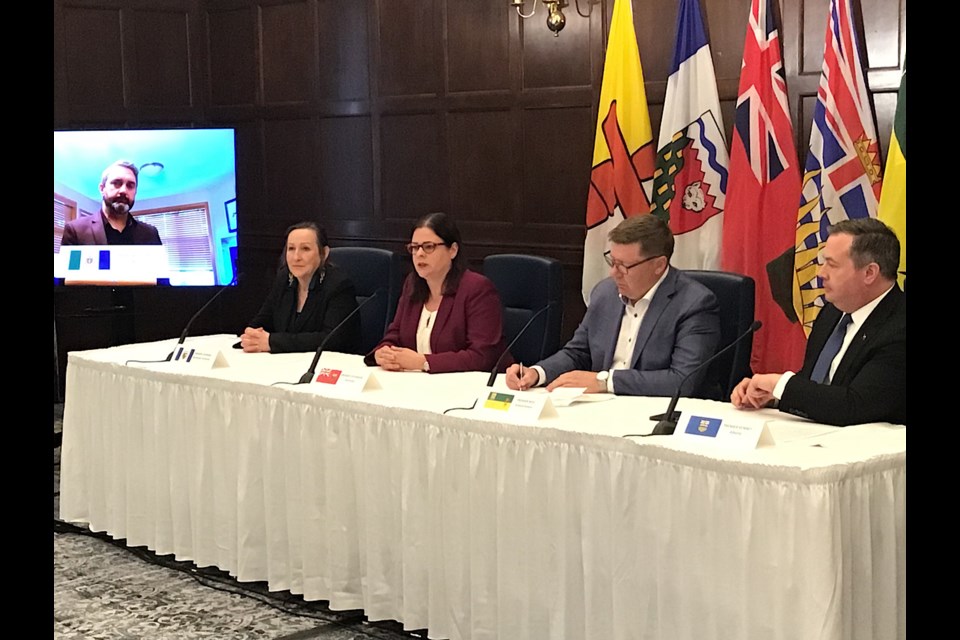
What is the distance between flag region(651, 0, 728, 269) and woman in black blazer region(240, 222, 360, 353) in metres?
1.52

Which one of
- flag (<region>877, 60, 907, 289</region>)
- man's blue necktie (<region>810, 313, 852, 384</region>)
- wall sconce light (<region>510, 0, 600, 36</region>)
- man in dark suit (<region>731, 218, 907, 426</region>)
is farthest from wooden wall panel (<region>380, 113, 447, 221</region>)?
man in dark suit (<region>731, 218, 907, 426</region>)

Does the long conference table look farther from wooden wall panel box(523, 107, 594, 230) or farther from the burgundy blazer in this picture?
wooden wall panel box(523, 107, 594, 230)

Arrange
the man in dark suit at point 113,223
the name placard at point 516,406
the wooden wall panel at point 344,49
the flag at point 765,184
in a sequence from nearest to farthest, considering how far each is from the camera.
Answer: the name placard at point 516,406, the flag at point 765,184, the man in dark suit at point 113,223, the wooden wall panel at point 344,49

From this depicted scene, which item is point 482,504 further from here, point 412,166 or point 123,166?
point 123,166

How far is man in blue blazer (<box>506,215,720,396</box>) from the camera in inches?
135

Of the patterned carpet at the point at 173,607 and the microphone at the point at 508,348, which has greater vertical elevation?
the microphone at the point at 508,348

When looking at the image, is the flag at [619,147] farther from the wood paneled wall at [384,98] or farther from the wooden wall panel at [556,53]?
the wooden wall panel at [556,53]

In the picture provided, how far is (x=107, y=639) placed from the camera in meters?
3.41

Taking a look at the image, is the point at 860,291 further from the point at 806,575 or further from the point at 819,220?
the point at 819,220

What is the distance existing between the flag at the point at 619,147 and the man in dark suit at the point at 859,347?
95.7 inches

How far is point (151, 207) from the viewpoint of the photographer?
21.6 ft

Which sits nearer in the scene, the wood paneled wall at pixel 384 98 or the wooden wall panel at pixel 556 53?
the wood paneled wall at pixel 384 98

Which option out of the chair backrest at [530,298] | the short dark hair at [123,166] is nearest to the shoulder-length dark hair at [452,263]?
the chair backrest at [530,298]

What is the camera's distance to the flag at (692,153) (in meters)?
5.12
